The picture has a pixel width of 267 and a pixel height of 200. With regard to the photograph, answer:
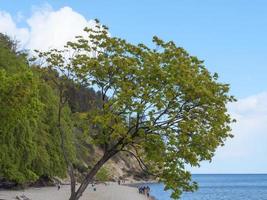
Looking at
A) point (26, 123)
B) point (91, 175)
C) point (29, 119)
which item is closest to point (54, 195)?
point (26, 123)

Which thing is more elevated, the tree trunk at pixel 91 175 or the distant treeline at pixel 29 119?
the distant treeline at pixel 29 119

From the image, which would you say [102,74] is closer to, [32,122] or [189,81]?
[189,81]

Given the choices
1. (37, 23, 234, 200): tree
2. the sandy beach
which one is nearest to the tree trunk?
(37, 23, 234, 200): tree

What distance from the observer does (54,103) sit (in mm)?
65875

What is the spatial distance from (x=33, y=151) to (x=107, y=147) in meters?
31.2

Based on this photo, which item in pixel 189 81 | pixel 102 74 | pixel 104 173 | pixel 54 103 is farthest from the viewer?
pixel 104 173

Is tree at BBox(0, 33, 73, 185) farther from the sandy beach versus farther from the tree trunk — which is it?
the tree trunk

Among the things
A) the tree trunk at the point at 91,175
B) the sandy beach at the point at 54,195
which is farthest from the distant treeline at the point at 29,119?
the tree trunk at the point at 91,175

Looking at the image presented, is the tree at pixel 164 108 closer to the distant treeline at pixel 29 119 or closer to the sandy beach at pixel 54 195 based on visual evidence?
the distant treeline at pixel 29 119

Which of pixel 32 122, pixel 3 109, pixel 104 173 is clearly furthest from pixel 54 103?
pixel 3 109

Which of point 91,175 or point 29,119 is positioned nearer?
point 91,175

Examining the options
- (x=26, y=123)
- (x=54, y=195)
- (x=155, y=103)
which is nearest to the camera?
A: (x=155, y=103)

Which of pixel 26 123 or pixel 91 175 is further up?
pixel 26 123

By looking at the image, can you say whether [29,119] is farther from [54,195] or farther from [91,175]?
[91,175]
